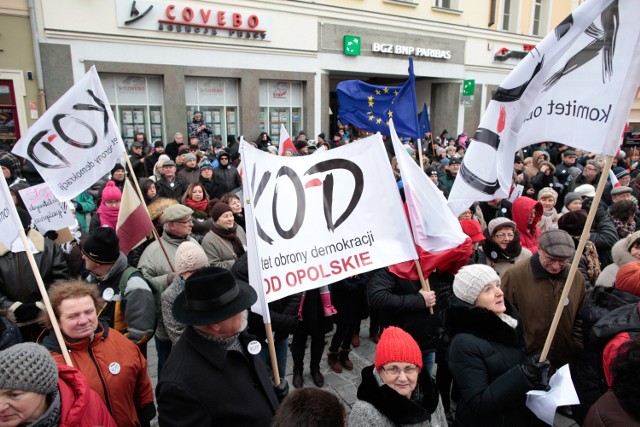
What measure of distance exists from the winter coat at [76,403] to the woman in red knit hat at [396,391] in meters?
1.25

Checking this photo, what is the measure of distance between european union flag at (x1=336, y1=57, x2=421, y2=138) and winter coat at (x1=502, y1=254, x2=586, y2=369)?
2010mm

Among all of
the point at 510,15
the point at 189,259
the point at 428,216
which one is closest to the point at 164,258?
the point at 189,259

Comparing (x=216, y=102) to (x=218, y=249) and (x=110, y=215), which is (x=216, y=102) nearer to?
(x=110, y=215)

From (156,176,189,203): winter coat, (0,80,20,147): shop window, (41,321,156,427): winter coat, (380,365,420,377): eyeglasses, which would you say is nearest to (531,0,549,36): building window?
(156,176,189,203): winter coat

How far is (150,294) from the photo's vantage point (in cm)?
337

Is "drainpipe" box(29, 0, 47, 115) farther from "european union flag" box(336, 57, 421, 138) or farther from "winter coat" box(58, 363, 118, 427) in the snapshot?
"winter coat" box(58, 363, 118, 427)

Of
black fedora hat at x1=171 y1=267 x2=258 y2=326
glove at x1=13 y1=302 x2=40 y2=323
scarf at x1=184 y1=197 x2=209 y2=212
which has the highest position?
black fedora hat at x1=171 y1=267 x2=258 y2=326

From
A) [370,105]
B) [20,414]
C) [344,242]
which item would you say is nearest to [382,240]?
[344,242]

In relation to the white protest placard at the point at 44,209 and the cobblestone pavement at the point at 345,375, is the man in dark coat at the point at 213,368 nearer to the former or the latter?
the cobblestone pavement at the point at 345,375

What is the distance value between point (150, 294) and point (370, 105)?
12.0ft

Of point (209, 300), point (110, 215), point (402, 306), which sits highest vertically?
point (209, 300)

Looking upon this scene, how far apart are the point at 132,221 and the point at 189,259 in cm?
146

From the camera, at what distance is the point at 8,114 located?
38.4 feet

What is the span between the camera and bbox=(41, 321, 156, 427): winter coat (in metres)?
2.53
